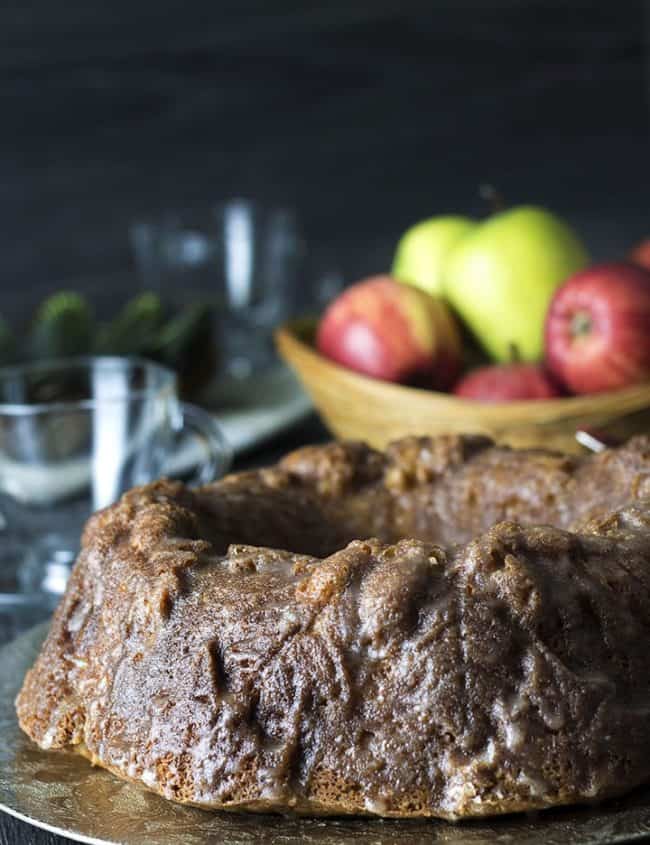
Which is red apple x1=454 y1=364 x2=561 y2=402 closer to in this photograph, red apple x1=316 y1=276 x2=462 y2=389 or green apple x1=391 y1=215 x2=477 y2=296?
red apple x1=316 y1=276 x2=462 y2=389

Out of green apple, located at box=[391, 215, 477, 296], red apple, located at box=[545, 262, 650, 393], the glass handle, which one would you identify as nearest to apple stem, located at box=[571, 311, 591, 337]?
red apple, located at box=[545, 262, 650, 393]

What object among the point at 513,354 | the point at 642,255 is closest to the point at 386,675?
the point at 513,354

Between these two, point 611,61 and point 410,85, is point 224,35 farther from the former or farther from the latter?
point 611,61

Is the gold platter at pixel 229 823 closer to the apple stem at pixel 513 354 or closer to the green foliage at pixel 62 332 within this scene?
the apple stem at pixel 513 354

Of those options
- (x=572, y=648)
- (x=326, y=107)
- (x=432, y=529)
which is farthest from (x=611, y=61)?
(x=572, y=648)

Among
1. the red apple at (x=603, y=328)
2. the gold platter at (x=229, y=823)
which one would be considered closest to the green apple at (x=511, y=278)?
the red apple at (x=603, y=328)

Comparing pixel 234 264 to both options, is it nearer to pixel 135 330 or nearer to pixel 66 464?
pixel 135 330
